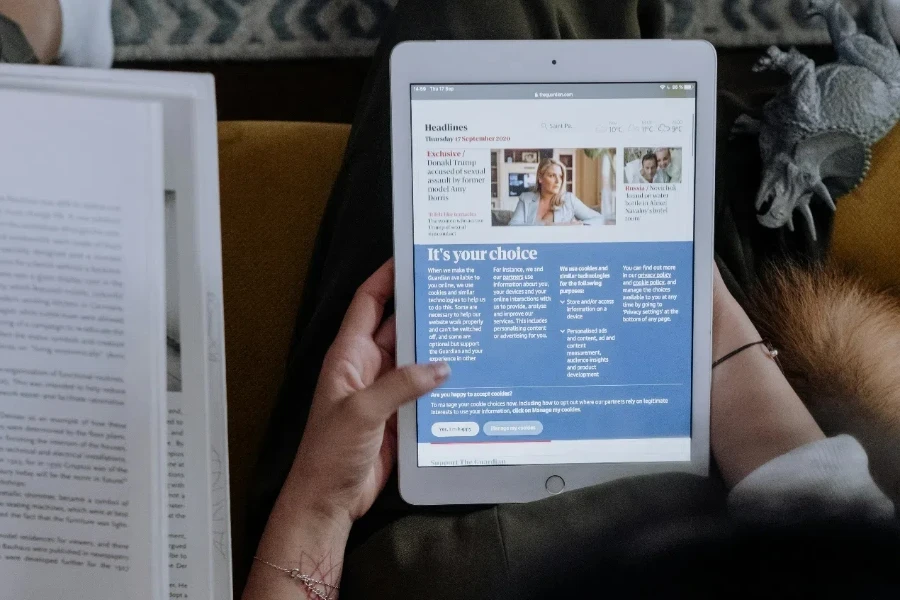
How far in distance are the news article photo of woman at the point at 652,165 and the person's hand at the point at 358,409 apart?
194mm

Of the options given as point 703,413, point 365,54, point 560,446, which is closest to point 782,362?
point 703,413

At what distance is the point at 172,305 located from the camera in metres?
0.41

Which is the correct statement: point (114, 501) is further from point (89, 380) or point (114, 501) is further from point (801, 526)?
point (801, 526)

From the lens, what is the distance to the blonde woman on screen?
497mm

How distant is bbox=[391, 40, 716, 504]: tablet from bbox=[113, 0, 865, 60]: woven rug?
0.40 metres

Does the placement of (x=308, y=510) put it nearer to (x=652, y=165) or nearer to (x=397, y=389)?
(x=397, y=389)

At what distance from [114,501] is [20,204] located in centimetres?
17

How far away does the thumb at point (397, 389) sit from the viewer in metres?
0.43

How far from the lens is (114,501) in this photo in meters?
0.38

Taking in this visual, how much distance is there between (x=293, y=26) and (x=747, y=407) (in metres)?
0.68

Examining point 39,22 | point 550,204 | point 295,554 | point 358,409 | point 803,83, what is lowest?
point 295,554

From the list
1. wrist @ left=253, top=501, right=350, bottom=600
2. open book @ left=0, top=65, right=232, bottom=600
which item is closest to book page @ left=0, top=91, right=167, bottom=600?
open book @ left=0, top=65, right=232, bottom=600

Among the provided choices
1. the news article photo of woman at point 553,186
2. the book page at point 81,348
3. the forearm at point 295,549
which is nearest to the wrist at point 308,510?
the forearm at point 295,549

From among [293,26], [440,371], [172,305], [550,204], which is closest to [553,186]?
[550,204]
